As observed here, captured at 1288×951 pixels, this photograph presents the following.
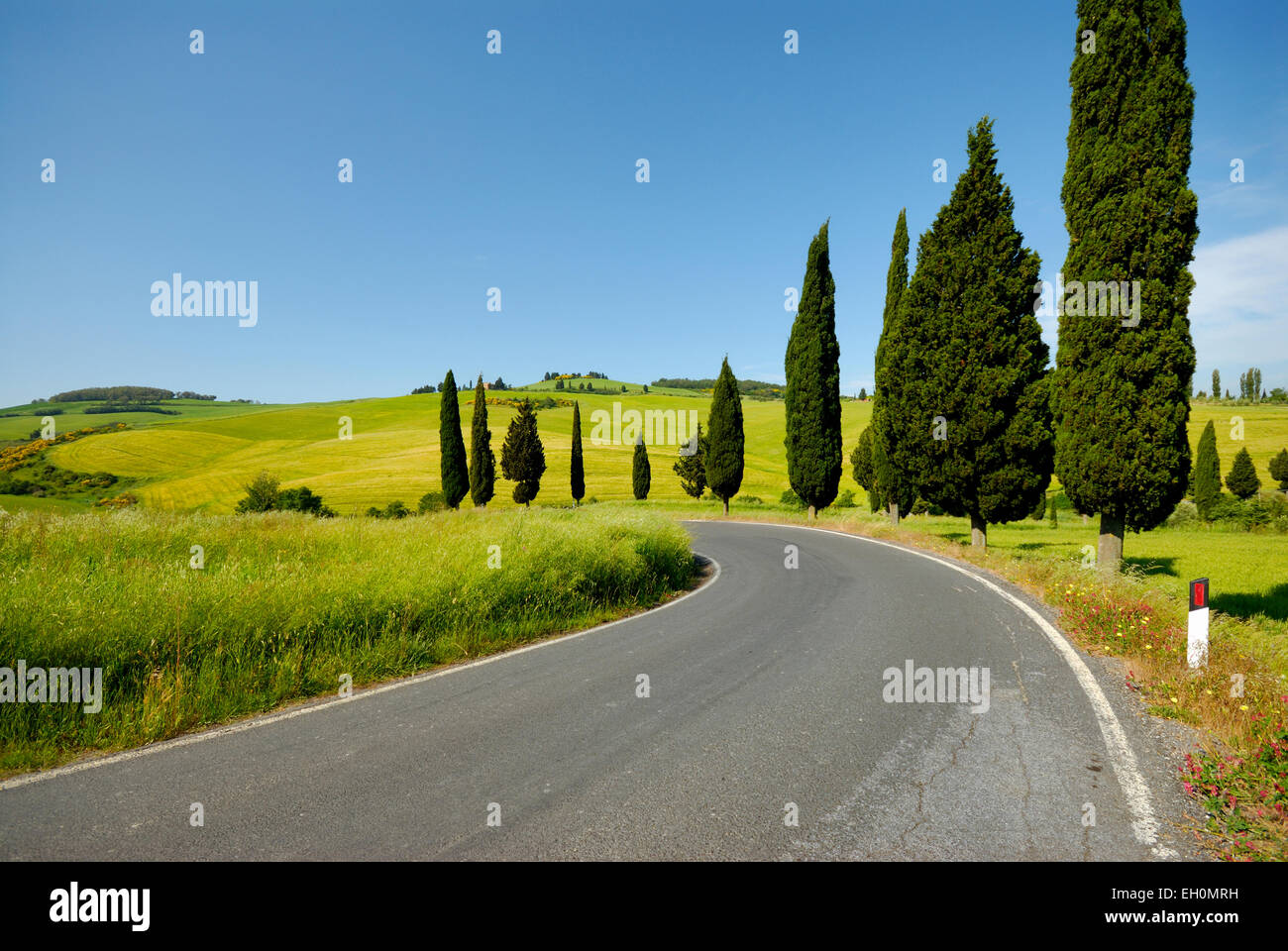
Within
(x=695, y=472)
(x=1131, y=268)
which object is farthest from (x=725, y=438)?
(x=1131, y=268)

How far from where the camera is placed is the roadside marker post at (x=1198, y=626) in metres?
6.06

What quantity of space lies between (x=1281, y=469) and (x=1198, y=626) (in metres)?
64.1

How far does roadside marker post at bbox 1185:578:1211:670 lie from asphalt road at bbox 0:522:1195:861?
0.85 m

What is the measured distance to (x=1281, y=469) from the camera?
49812mm

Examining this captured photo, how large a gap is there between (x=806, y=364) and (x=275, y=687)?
1127 inches

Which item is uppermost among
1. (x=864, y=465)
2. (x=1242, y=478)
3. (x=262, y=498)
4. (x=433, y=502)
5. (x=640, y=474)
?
(x=864, y=465)

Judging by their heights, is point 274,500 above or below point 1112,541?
below

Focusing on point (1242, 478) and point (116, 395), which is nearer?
point (1242, 478)

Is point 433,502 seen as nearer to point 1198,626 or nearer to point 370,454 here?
point 370,454

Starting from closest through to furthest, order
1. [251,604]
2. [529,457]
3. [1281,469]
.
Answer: [251,604] < [529,457] < [1281,469]

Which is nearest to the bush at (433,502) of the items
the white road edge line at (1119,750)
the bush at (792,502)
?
the bush at (792,502)

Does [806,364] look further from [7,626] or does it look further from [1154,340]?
[7,626]

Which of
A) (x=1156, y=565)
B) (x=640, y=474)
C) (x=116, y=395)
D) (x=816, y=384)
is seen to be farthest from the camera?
(x=116, y=395)
